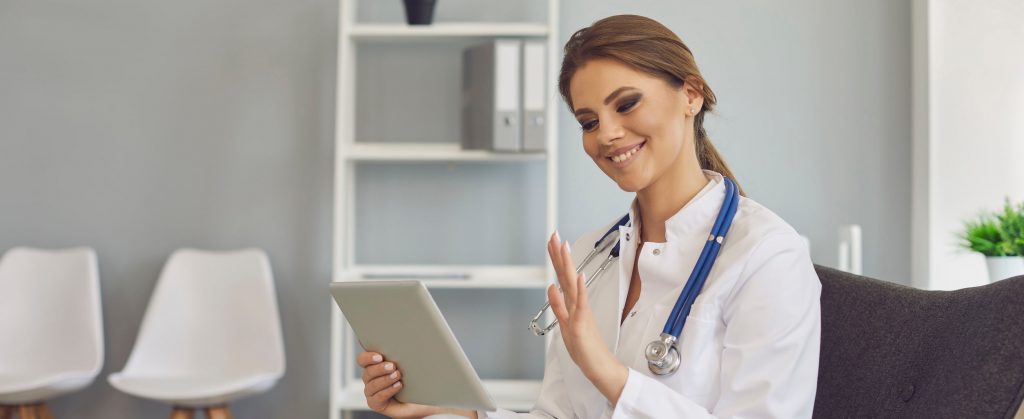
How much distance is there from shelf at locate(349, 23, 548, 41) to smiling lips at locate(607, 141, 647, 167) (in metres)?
1.97

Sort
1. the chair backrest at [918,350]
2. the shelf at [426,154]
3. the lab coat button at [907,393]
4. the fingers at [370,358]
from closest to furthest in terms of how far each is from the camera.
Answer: the chair backrest at [918,350] → the lab coat button at [907,393] → the fingers at [370,358] → the shelf at [426,154]

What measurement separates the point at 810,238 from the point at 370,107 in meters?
1.66

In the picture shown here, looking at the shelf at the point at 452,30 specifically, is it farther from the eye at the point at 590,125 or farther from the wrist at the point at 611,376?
the wrist at the point at 611,376

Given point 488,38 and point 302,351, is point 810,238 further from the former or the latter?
point 302,351

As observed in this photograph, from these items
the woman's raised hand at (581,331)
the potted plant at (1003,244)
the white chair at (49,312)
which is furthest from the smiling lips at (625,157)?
the white chair at (49,312)

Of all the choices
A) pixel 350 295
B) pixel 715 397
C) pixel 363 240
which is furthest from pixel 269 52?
pixel 715 397

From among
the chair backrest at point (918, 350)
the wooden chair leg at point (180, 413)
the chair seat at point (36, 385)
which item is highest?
the chair backrest at point (918, 350)

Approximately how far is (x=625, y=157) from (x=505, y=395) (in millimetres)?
2110

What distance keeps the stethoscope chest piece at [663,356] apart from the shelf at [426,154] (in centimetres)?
205

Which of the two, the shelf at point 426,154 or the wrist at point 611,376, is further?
the shelf at point 426,154

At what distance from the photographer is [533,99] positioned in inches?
131

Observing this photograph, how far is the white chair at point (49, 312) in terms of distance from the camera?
11.8 feet

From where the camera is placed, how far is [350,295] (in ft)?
4.60

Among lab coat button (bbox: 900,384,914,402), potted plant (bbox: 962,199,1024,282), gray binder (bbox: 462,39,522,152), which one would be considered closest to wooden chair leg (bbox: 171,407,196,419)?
gray binder (bbox: 462,39,522,152)
